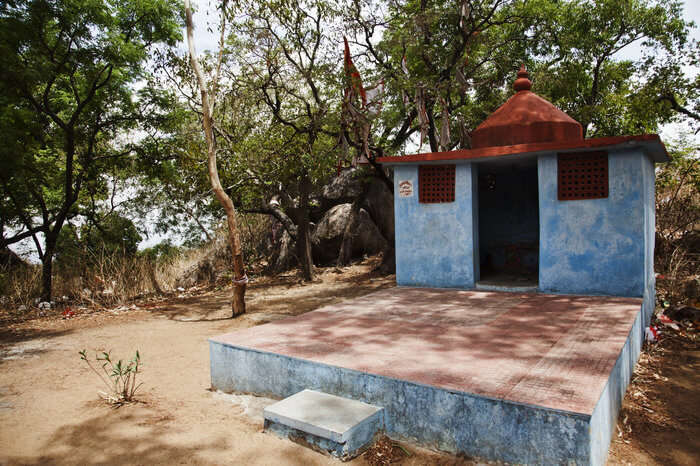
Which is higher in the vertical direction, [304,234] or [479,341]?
[304,234]

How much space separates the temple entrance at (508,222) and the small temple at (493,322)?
0.03 metres

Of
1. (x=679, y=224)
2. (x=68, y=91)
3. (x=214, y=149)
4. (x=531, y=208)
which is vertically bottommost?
(x=679, y=224)

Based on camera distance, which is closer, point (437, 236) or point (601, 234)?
point (601, 234)

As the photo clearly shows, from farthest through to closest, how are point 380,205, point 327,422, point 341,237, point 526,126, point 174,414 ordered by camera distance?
point 380,205 < point 341,237 < point 526,126 < point 174,414 < point 327,422

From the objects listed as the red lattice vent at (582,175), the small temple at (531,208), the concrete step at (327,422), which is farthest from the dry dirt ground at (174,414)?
the red lattice vent at (582,175)

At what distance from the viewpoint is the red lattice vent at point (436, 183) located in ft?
24.0

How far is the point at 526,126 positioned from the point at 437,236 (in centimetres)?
218

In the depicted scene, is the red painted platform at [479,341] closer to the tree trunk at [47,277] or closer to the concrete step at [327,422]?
the concrete step at [327,422]

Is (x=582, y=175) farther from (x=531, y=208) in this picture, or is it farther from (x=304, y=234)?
(x=304, y=234)

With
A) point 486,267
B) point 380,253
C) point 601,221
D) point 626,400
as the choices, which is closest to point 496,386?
point 626,400

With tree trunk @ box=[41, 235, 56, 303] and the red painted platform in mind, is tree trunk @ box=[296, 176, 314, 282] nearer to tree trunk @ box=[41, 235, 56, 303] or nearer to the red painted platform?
tree trunk @ box=[41, 235, 56, 303]

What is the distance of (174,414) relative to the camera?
13.7 ft

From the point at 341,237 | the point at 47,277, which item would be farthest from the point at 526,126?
the point at 47,277

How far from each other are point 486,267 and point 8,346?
27.2 ft
